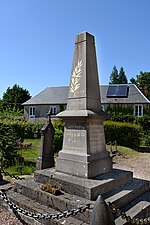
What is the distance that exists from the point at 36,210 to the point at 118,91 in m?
27.2

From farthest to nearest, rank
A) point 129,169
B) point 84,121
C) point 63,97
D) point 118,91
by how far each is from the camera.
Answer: point 63,97, point 118,91, point 129,169, point 84,121

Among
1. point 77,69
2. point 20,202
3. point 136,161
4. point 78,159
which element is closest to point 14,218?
point 20,202

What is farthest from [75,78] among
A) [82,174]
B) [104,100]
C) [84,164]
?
[104,100]

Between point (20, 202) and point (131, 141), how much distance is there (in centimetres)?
1355

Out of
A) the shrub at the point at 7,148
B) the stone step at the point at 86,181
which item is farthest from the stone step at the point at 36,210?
the shrub at the point at 7,148

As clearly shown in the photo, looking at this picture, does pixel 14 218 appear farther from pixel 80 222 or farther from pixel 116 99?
pixel 116 99

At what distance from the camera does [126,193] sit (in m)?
4.27

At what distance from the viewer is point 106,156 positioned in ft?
17.2

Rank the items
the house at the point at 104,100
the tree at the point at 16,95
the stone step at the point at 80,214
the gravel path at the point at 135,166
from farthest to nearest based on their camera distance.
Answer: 1. the tree at the point at 16,95
2. the house at the point at 104,100
3. the gravel path at the point at 135,166
4. the stone step at the point at 80,214

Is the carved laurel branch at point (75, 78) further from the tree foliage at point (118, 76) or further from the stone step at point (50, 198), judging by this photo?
the tree foliage at point (118, 76)

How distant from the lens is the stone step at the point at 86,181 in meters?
4.08

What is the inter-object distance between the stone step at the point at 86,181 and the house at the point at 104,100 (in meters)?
23.7

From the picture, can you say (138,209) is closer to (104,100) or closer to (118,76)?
(104,100)

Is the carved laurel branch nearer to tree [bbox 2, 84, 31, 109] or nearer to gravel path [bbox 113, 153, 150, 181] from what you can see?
gravel path [bbox 113, 153, 150, 181]
